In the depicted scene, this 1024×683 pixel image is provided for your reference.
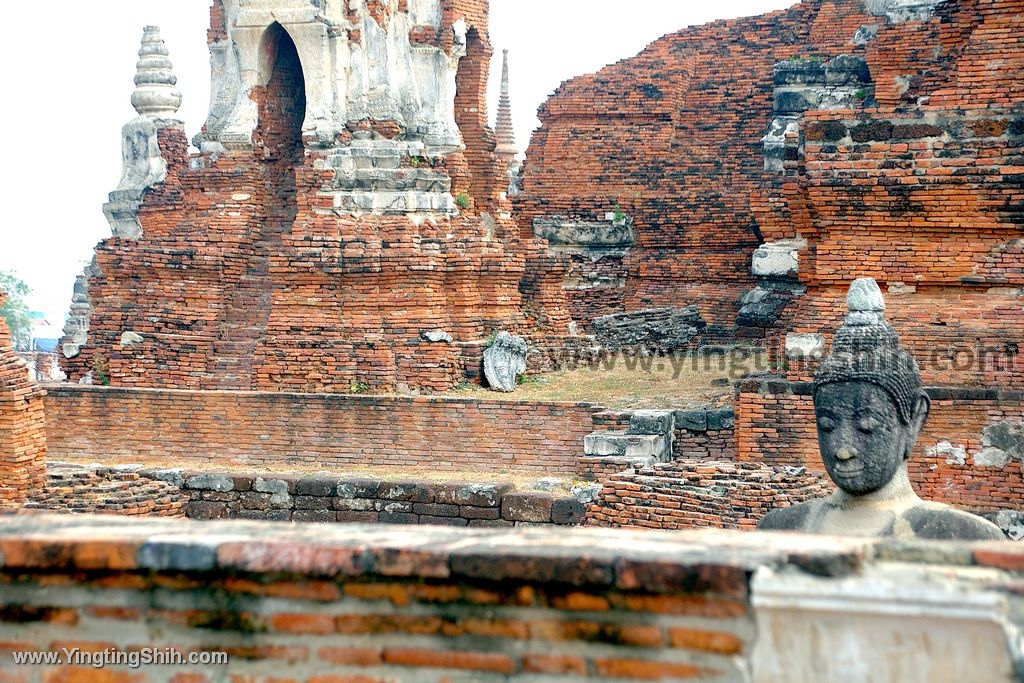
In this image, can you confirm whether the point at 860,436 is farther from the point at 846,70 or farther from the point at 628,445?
the point at 846,70

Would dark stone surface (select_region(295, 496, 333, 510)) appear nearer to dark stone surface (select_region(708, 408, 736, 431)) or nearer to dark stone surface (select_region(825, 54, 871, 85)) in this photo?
dark stone surface (select_region(708, 408, 736, 431))

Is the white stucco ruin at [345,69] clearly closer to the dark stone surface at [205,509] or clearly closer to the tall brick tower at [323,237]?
the tall brick tower at [323,237]

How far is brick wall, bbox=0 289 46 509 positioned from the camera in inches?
434

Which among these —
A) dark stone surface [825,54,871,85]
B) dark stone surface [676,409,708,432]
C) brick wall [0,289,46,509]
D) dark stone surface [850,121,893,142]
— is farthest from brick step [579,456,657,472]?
dark stone surface [825,54,871,85]

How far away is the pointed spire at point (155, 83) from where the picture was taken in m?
22.7

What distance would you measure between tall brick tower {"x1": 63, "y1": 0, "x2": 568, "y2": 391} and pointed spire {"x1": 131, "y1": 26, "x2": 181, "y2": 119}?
5811 mm

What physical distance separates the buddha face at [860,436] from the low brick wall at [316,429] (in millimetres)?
6367

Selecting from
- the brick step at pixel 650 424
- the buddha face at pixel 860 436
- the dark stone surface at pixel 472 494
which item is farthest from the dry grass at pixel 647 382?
the buddha face at pixel 860 436

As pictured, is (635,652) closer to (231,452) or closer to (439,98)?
(231,452)

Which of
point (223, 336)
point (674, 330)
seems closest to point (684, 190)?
point (674, 330)

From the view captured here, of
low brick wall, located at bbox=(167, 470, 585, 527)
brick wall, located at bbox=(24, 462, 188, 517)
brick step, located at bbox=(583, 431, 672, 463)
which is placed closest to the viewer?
brick wall, located at bbox=(24, 462, 188, 517)

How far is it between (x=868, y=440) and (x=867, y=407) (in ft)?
0.48

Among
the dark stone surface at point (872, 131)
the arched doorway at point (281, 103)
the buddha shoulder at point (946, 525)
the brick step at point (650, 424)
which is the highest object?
the arched doorway at point (281, 103)

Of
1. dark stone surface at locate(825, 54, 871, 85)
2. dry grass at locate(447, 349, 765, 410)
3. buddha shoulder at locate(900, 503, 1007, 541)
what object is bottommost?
buddha shoulder at locate(900, 503, 1007, 541)
